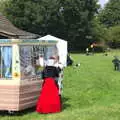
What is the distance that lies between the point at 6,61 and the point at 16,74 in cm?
49

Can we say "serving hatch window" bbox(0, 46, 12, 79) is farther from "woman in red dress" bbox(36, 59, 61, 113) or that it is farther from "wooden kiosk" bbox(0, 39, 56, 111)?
"woman in red dress" bbox(36, 59, 61, 113)

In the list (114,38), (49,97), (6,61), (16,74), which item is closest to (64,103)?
(49,97)

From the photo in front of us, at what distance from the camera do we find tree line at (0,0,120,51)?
84.0m

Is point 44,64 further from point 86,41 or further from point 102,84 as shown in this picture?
point 86,41

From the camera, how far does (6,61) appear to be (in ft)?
44.1

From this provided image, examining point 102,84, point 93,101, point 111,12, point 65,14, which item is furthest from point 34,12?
point 93,101

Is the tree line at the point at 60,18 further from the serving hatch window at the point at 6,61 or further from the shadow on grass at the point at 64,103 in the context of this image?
the serving hatch window at the point at 6,61

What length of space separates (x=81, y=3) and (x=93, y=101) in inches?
2964

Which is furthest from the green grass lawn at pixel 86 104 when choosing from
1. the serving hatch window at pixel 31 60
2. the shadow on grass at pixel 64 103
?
the serving hatch window at pixel 31 60

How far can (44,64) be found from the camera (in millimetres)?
14250

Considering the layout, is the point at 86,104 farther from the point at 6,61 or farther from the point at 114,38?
the point at 114,38

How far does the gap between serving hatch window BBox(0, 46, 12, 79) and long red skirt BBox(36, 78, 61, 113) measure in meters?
1.04

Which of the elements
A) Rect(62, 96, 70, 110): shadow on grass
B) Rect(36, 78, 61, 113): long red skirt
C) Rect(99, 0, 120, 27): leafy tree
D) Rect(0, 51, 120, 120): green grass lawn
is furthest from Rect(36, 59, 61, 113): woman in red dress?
Rect(99, 0, 120, 27): leafy tree

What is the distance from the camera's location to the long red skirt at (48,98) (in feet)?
44.0
